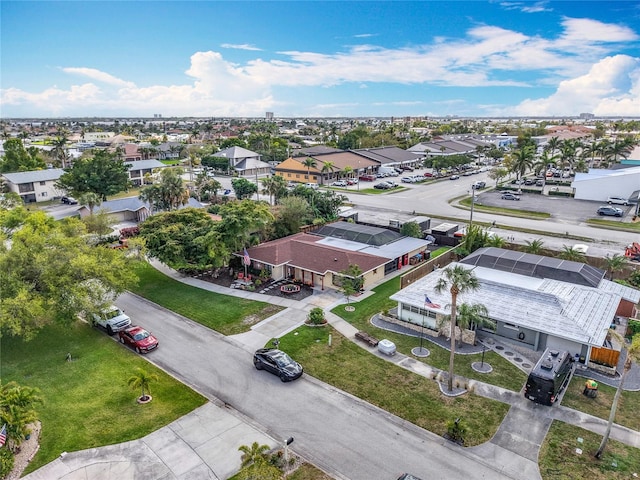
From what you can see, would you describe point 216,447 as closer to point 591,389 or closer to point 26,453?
point 26,453

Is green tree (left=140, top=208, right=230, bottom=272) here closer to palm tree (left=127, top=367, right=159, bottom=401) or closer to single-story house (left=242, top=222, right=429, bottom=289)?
single-story house (left=242, top=222, right=429, bottom=289)

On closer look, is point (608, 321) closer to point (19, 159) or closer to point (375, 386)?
point (375, 386)

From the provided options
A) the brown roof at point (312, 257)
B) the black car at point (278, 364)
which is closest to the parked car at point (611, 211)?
the brown roof at point (312, 257)

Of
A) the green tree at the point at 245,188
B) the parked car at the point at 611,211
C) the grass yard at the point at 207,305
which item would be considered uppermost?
the green tree at the point at 245,188

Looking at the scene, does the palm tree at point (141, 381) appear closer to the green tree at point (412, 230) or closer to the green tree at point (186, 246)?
the green tree at point (186, 246)

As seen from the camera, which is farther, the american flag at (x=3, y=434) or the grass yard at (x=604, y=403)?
the grass yard at (x=604, y=403)

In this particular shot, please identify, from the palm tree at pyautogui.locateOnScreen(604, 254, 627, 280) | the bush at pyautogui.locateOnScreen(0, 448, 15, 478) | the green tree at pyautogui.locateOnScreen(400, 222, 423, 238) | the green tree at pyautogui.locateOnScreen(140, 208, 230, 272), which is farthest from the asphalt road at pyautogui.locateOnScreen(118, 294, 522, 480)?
the palm tree at pyautogui.locateOnScreen(604, 254, 627, 280)
